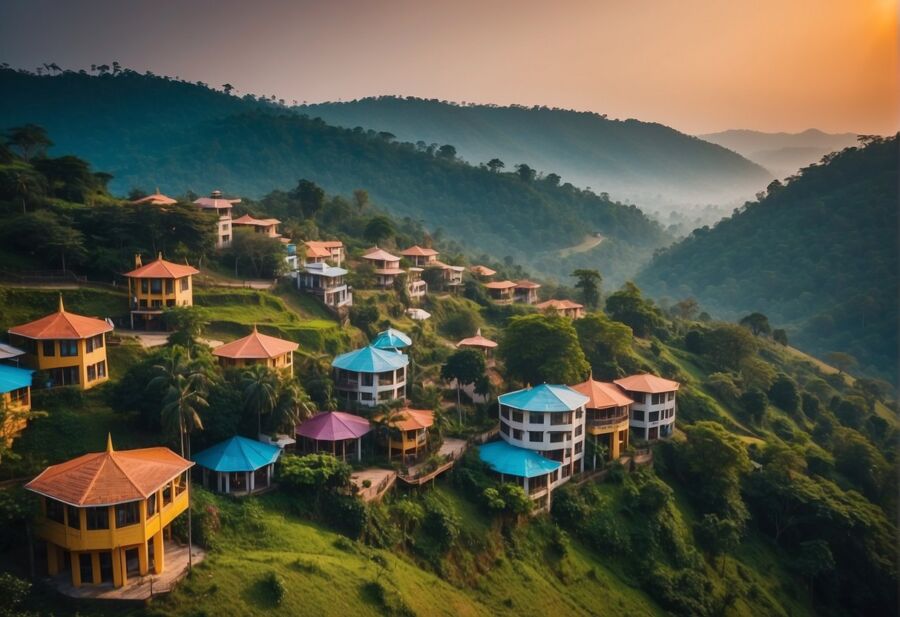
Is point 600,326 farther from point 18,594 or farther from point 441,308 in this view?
point 18,594

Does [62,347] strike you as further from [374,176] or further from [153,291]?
[374,176]

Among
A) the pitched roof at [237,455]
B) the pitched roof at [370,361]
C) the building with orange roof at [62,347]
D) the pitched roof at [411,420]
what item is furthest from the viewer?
the pitched roof at [370,361]

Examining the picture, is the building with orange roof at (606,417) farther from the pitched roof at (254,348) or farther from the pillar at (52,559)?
the pillar at (52,559)

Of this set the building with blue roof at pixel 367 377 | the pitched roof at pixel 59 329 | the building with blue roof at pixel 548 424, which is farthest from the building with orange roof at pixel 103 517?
the building with blue roof at pixel 548 424

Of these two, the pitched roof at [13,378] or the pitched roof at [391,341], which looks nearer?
the pitched roof at [13,378]

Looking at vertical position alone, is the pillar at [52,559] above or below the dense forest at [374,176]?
below

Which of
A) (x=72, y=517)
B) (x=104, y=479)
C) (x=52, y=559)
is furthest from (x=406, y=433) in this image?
(x=52, y=559)
